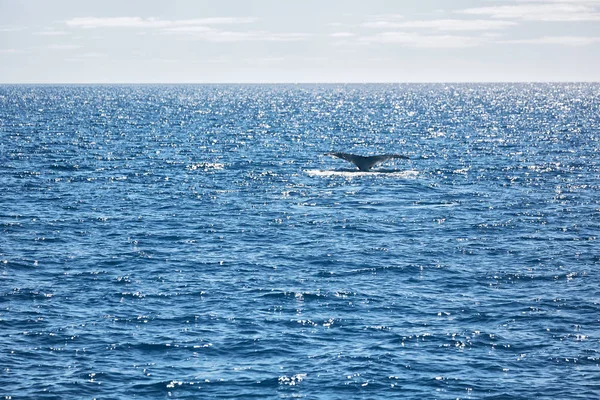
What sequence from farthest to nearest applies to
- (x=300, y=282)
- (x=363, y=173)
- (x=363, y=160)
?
(x=363, y=160) → (x=363, y=173) → (x=300, y=282)

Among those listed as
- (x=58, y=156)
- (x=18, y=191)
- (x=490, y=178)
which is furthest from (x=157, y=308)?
(x=58, y=156)

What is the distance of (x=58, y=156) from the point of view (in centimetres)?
11331

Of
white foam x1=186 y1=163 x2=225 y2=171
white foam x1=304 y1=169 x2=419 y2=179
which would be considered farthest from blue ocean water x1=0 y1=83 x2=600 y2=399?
white foam x1=186 y1=163 x2=225 y2=171

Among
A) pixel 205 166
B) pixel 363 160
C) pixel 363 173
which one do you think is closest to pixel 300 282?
pixel 363 173

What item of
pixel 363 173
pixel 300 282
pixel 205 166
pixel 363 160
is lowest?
pixel 300 282

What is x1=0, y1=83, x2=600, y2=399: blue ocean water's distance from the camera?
110ft

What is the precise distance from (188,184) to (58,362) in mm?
54844

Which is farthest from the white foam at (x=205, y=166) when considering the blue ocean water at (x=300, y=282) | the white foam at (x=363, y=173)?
the white foam at (x=363, y=173)

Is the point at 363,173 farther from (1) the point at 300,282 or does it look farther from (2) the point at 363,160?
(1) the point at 300,282

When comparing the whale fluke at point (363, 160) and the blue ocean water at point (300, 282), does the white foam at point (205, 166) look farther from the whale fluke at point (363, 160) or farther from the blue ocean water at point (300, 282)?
the whale fluke at point (363, 160)

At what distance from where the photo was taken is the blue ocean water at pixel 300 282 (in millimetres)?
33625

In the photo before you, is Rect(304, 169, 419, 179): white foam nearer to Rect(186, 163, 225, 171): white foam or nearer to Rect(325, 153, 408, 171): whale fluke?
Rect(325, 153, 408, 171): whale fluke

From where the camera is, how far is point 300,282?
158 feet

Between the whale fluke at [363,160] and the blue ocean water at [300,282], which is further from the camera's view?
the whale fluke at [363,160]
